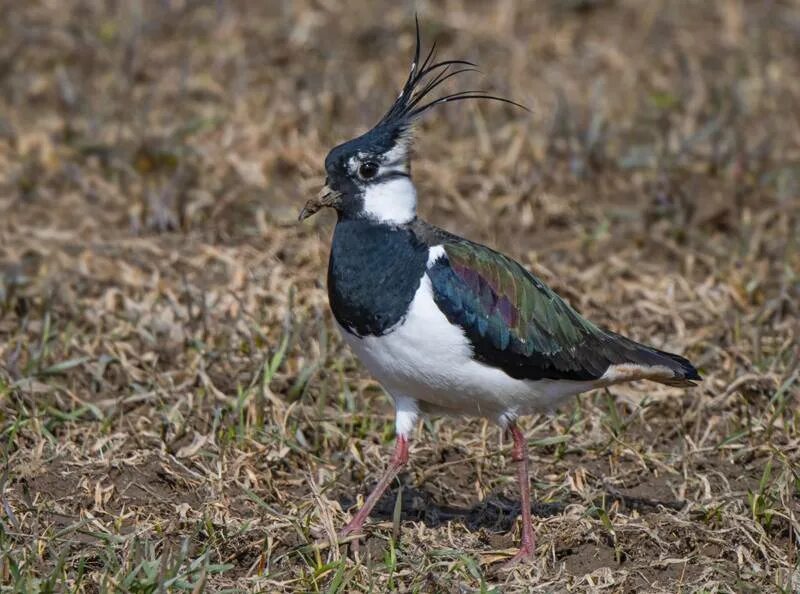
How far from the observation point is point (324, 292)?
250 inches

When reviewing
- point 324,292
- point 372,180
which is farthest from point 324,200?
point 324,292

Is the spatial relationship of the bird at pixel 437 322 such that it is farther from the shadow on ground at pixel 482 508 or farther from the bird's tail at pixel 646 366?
the shadow on ground at pixel 482 508

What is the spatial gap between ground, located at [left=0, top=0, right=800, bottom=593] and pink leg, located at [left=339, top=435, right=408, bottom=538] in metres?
0.11

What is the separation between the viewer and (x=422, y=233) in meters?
4.72

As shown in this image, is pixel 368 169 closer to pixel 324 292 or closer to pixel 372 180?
pixel 372 180

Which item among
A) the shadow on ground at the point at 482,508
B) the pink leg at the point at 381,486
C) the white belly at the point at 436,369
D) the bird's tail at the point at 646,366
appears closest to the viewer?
the white belly at the point at 436,369

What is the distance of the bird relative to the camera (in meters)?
4.48

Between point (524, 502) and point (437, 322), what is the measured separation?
725mm

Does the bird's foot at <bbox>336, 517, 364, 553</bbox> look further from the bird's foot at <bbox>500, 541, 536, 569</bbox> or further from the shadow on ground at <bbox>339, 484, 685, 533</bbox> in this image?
the bird's foot at <bbox>500, 541, 536, 569</bbox>

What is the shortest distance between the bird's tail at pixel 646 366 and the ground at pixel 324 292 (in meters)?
0.46

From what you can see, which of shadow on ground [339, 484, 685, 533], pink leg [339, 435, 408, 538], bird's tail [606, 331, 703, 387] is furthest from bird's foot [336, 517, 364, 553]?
bird's tail [606, 331, 703, 387]

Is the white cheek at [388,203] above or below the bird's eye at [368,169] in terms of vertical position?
below

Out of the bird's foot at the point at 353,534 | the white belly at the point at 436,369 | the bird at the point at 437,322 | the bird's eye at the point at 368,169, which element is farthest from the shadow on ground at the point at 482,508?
the bird's eye at the point at 368,169

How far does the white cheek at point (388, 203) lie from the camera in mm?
4750
